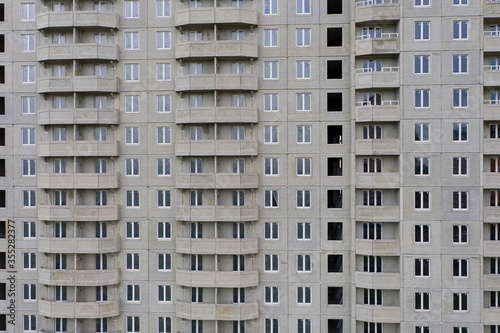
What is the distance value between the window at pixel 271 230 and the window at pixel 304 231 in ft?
6.29

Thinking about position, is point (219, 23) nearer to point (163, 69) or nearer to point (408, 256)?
point (163, 69)

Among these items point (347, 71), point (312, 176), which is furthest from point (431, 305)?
point (347, 71)

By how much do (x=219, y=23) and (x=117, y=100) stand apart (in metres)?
11.2

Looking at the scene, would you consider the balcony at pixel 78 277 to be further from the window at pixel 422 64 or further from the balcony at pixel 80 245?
the window at pixel 422 64

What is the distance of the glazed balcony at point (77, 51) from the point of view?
134ft

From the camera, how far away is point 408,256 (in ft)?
128

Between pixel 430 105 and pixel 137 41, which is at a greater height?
pixel 137 41

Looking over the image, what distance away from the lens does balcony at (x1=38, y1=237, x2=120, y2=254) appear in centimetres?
4112

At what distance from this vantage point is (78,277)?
41281 millimetres

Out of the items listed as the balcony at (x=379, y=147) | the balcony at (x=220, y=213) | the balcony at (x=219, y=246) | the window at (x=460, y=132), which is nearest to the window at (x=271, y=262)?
the balcony at (x=219, y=246)

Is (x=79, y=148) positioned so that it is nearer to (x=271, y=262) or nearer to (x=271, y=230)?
(x=271, y=230)

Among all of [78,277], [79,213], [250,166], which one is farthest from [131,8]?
[78,277]

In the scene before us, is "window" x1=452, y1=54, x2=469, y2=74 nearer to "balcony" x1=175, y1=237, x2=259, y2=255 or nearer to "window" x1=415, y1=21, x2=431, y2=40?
"window" x1=415, y1=21, x2=431, y2=40

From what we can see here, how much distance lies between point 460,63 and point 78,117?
32320mm
